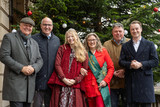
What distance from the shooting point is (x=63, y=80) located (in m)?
3.88

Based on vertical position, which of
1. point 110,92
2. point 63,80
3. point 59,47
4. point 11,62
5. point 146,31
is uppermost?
point 146,31

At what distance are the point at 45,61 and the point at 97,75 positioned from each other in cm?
120

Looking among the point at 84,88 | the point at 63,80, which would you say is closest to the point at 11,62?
the point at 63,80

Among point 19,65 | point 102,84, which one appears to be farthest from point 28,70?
point 102,84

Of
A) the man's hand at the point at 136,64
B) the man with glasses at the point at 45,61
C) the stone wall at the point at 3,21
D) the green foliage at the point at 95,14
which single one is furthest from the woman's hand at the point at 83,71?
the stone wall at the point at 3,21

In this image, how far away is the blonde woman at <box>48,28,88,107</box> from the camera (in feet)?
12.8

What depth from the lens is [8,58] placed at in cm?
354

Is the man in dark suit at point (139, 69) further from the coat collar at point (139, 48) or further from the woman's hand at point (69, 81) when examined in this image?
the woman's hand at point (69, 81)

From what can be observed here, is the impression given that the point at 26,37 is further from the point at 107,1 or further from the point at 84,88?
the point at 107,1

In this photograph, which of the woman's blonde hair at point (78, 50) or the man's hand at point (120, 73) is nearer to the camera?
the woman's blonde hair at point (78, 50)

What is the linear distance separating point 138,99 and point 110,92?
2.74ft

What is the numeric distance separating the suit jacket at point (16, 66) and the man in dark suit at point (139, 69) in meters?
1.91

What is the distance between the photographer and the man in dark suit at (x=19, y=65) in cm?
354

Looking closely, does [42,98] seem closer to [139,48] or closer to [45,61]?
[45,61]
